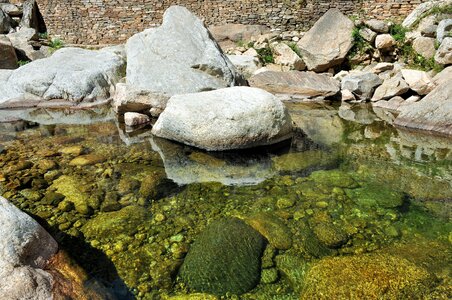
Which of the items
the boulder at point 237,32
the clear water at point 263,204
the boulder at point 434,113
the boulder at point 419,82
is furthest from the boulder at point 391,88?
the boulder at point 237,32

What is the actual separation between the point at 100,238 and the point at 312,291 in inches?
63.6

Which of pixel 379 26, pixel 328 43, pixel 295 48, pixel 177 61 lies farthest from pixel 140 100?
pixel 379 26

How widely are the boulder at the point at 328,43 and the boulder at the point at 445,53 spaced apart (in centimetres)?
225

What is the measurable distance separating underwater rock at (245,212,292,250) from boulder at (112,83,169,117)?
342 cm

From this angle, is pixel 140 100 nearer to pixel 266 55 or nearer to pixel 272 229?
pixel 272 229

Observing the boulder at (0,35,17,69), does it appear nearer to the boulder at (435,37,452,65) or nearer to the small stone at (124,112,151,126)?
the small stone at (124,112,151,126)

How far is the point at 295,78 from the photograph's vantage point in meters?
8.01

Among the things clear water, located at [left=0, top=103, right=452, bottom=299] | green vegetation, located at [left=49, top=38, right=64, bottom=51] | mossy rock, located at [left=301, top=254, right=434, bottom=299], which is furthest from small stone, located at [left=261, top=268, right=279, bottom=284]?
green vegetation, located at [left=49, top=38, right=64, bottom=51]

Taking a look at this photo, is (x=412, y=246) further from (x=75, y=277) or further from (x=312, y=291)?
(x=75, y=277)

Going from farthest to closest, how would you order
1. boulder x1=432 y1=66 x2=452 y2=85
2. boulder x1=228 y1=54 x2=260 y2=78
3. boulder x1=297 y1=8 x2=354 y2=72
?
1. boulder x1=228 y1=54 x2=260 y2=78
2. boulder x1=297 y1=8 x2=354 y2=72
3. boulder x1=432 y1=66 x2=452 y2=85

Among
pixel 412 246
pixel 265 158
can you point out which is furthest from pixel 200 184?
pixel 412 246

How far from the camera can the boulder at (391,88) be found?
22.9 feet

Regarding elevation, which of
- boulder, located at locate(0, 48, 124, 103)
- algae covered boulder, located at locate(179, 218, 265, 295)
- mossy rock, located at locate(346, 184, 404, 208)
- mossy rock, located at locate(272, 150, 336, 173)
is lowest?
boulder, located at locate(0, 48, 124, 103)

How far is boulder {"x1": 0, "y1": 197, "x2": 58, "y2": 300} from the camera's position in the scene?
1764 mm
